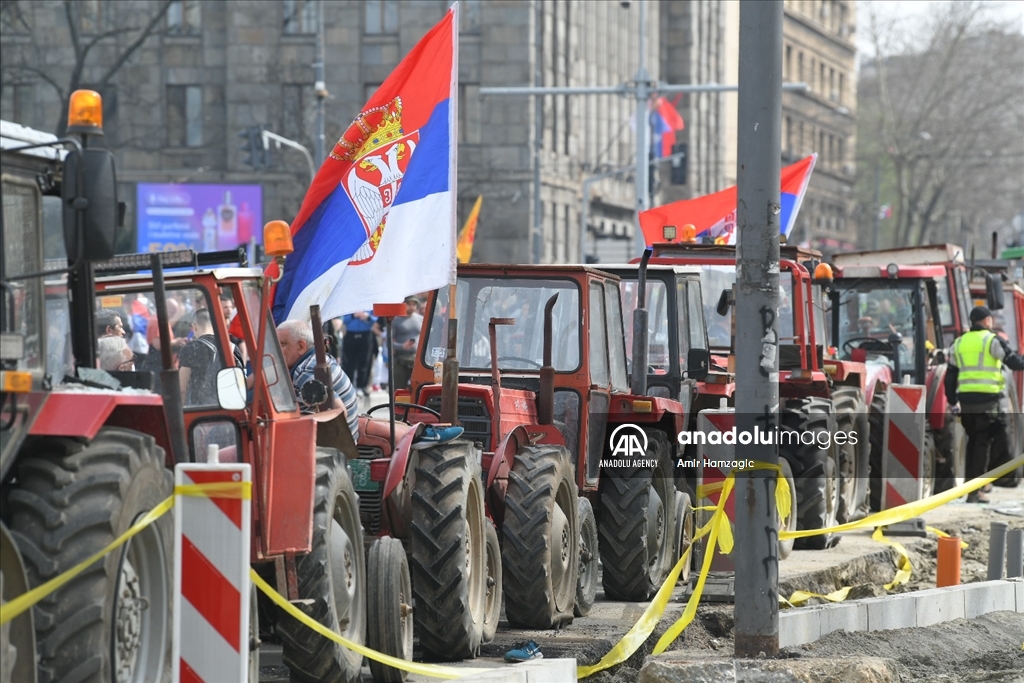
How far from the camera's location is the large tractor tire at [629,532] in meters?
12.4

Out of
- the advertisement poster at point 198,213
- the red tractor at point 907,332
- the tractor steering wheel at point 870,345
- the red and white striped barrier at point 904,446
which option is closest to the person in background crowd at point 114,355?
the red and white striped barrier at point 904,446

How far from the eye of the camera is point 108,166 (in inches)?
238

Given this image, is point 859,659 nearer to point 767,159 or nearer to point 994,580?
point 767,159

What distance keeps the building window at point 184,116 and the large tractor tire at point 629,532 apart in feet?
157

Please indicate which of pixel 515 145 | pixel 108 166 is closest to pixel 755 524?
pixel 108 166

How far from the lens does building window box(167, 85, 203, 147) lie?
5884 centimetres

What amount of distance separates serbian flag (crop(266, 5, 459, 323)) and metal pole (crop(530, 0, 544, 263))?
41645 mm

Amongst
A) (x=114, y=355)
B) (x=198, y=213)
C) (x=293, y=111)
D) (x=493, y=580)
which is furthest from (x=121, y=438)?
(x=293, y=111)

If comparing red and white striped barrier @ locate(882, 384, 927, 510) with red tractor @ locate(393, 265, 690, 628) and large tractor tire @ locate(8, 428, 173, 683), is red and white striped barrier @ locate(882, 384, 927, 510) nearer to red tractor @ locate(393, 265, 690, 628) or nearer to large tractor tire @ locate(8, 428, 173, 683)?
red tractor @ locate(393, 265, 690, 628)

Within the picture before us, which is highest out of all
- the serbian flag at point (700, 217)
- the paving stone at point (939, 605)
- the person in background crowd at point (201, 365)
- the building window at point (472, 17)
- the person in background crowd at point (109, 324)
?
the building window at point (472, 17)

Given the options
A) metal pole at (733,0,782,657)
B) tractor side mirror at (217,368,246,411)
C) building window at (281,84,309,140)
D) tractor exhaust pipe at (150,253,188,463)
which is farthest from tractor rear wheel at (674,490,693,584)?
building window at (281,84,309,140)

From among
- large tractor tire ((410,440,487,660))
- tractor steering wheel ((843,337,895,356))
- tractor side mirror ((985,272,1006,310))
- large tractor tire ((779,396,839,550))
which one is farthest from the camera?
tractor side mirror ((985,272,1006,310))

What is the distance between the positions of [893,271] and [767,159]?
12159 millimetres

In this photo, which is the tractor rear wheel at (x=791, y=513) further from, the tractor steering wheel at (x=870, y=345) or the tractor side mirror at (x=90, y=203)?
the tractor side mirror at (x=90, y=203)
